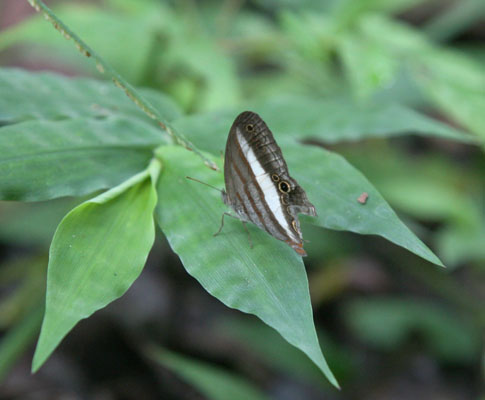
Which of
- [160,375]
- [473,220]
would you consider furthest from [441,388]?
[160,375]

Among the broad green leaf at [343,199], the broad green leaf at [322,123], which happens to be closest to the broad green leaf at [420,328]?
the broad green leaf at [322,123]

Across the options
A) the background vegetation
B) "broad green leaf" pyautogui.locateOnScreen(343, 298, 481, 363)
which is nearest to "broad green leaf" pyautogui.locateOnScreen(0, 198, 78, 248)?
the background vegetation

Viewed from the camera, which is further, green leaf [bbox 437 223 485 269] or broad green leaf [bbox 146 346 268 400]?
green leaf [bbox 437 223 485 269]

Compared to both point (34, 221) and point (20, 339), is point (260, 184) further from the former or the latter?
point (34, 221)

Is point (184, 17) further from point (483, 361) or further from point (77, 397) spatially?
point (483, 361)

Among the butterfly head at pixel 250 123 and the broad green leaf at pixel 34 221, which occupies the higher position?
the butterfly head at pixel 250 123

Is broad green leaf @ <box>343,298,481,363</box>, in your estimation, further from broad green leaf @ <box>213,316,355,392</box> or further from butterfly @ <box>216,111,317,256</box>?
butterfly @ <box>216,111,317,256</box>

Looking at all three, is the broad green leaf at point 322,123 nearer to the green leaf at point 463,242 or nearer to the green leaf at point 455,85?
the green leaf at point 455,85

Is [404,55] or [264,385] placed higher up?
[404,55]
